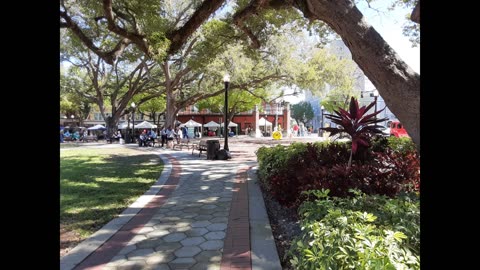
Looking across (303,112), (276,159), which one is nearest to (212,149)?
(276,159)

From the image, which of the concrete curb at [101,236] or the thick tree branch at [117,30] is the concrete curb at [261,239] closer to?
the concrete curb at [101,236]

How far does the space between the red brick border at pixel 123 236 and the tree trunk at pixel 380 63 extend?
157 inches

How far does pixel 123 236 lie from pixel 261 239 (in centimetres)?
192

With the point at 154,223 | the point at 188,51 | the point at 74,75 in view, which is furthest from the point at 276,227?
the point at 74,75

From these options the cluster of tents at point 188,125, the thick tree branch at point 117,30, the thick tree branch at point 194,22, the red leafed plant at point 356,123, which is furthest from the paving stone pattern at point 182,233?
the cluster of tents at point 188,125

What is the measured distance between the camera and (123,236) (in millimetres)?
4660

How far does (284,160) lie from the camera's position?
6969 millimetres

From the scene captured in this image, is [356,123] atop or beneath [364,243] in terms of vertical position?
atop

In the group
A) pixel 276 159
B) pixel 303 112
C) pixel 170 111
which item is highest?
pixel 303 112

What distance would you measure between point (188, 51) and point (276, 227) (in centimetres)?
1979

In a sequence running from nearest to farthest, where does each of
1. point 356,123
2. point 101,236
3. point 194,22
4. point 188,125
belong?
point 101,236, point 356,123, point 194,22, point 188,125

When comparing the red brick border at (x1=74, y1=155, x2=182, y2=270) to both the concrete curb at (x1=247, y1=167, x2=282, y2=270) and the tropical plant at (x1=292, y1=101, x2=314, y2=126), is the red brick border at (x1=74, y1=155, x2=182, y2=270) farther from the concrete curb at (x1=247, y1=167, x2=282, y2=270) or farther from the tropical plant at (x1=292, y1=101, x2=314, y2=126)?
the tropical plant at (x1=292, y1=101, x2=314, y2=126)

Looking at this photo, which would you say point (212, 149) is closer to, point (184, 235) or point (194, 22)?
point (194, 22)

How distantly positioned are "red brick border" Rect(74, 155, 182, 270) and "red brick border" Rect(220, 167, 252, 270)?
Result: 4.40 ft
